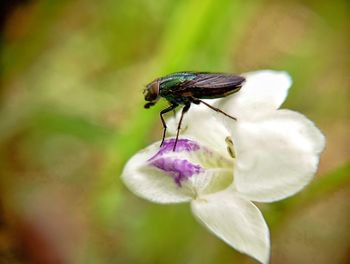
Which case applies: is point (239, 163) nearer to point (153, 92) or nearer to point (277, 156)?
point (277, 156)

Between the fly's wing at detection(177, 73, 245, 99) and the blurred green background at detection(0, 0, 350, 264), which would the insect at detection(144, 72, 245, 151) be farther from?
the blurred green background at detection(0, 0, 350, 264)

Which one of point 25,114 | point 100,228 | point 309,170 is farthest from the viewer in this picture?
point 25,114

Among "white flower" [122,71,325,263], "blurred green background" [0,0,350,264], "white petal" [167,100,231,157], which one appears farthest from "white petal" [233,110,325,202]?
"blurred green background" [0,0,350,264]

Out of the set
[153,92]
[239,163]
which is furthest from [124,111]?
[239,163]

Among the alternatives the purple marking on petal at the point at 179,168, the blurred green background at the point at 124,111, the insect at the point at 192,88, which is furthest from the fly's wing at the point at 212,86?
the blurred green background at the point at 124,111

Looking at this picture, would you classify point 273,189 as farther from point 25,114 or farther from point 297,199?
point 25,114

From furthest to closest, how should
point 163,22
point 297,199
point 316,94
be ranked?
point 163,22, point 316,94, point 297,199

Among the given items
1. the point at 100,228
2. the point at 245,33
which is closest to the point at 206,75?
the point at 100,228
